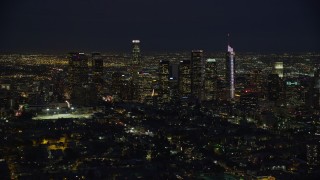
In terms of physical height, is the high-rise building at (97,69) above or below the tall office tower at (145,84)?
above

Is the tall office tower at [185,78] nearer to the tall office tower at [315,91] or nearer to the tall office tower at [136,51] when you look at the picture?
the tall office tower at [136,51]

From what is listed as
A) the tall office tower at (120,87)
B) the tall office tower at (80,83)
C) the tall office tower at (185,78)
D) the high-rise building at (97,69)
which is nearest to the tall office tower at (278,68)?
the tall office tower at (185,78)

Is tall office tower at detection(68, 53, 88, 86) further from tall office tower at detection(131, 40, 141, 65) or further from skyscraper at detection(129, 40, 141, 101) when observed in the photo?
tall office tower at detection(131, 40, 141, 65)

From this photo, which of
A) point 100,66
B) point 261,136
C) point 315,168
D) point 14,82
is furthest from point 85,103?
point 315,168

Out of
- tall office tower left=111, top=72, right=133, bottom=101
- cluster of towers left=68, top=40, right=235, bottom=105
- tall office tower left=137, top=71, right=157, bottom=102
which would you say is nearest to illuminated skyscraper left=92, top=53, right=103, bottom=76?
cluster of towers left=68, top=40, right=235, bottom=105

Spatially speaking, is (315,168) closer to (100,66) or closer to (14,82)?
(14,82)

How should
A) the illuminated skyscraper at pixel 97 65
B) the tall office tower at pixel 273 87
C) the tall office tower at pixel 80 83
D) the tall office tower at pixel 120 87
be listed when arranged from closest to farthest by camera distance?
the tall office tower at pixel 273 87 → the tall office tower at pixel 80 83 → the tall office tower at pixel 120 87 → the illuminated skyscraper at pixel 97 65

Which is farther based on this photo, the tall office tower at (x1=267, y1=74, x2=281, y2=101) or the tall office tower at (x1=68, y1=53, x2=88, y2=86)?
the tall office tower at (x1=68, y1=53, x2=88, y2=86)
